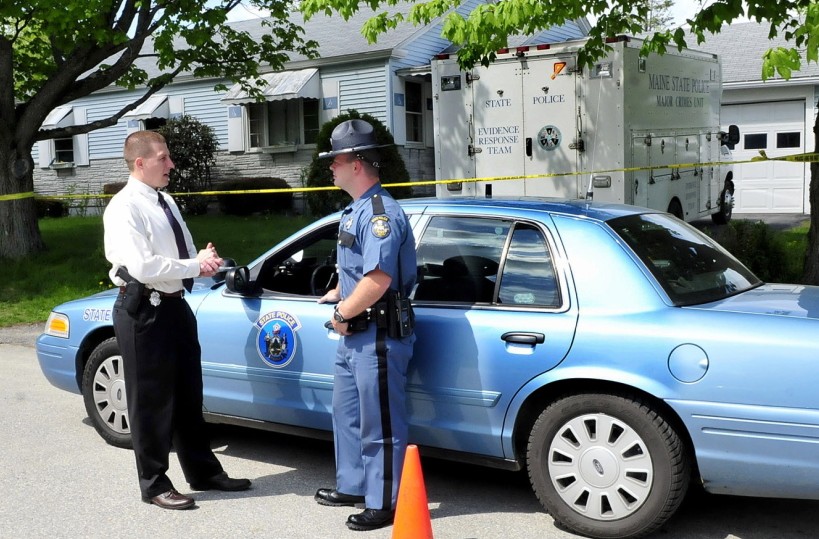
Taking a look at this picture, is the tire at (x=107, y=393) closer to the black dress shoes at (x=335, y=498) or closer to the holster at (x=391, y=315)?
the black dress shoes at (x=335, y=498)

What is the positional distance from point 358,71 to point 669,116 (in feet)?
36.2

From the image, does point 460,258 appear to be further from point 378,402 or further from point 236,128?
point 236,128

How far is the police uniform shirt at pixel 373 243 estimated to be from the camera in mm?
4289

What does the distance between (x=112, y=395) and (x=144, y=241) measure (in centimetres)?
146

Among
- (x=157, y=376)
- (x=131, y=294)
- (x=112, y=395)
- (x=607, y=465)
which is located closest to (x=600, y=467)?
(x=607, y=465)

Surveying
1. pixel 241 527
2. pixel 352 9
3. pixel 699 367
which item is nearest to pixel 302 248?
A: pixel 241 527

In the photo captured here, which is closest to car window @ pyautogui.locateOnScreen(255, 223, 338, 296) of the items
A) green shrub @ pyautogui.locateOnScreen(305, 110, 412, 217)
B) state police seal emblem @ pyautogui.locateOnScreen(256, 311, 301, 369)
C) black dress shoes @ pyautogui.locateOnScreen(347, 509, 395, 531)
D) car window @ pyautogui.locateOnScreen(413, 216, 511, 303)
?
state police seal emblem @ pyautogui.locateOnScreen(256, 311, 301, 369)

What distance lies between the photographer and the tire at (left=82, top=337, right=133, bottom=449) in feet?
18.6

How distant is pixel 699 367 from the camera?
396 centimetres

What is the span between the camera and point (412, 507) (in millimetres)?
3791

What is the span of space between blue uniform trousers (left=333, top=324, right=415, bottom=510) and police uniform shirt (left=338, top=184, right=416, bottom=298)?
26 centimetres

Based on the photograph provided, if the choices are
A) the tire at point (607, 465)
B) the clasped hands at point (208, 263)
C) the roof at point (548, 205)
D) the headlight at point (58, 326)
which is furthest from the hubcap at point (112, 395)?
the tire at point (607, 465)

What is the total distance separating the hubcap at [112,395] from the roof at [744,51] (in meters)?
16.4

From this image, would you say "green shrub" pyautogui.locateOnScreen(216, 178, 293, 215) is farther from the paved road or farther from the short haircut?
the short haircut
